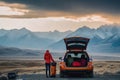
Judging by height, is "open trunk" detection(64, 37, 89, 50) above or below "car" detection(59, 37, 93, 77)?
above

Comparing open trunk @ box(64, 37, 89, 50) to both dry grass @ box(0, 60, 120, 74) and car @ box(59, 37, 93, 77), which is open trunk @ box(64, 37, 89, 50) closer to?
car @ box(59, 37, 93, 77)

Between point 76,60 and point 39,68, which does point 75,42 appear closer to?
point 76,60

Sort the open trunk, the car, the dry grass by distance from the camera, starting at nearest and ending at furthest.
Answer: the car
the open trunk
the dry grass

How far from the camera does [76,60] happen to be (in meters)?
32.3

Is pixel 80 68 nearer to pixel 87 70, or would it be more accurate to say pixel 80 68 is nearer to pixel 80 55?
pixel 87 70

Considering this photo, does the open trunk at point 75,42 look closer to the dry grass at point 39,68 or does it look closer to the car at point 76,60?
the car at point 76,60

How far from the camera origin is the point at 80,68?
30969 millimetres

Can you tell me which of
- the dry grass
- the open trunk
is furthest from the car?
the dry grass

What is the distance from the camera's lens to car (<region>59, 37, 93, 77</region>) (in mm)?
31000

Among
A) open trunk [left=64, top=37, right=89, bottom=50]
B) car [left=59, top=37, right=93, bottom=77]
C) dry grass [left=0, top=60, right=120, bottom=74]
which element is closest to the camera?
car [left=59, top=37, right=93, bottom=77]

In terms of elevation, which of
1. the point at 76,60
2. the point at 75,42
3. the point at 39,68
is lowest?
the point at 76,60

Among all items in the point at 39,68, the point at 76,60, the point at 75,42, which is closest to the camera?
the point at 76,60

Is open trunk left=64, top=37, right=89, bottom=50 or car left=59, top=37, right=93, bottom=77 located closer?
car left=59, top=37, right=93, bottom=77

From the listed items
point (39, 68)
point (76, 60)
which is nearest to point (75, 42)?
point (76, 60)
